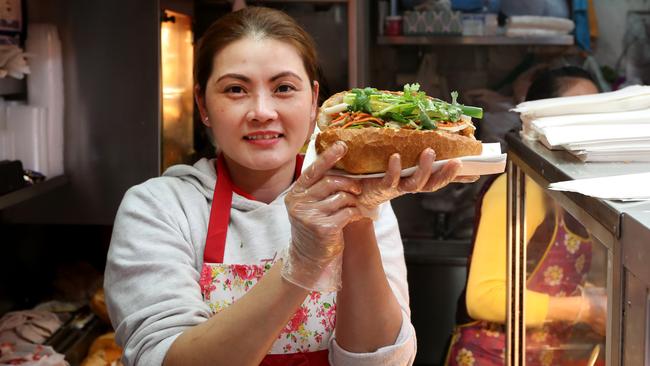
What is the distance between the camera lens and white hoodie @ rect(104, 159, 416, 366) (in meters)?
1.68

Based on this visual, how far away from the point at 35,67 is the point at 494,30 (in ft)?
7.94

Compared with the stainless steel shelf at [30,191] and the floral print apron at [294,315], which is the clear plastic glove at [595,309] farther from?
the stainless steel shelf at [30,191]

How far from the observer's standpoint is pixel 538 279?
6.61ft

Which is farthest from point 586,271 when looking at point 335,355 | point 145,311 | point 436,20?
point 436,20

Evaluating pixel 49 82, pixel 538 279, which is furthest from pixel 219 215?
pixel 49 82

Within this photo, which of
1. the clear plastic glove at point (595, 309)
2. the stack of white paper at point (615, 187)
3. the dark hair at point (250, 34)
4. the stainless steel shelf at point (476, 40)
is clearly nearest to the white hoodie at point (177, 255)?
the dark hair at point (250, 34)

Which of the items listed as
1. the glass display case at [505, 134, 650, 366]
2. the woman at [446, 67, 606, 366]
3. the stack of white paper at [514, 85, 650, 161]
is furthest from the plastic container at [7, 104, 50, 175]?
the stack of white paper at [514, 85, 650, 161]

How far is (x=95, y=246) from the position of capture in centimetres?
359

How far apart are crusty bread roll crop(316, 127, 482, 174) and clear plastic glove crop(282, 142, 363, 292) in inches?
0.9

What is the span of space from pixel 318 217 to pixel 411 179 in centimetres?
18

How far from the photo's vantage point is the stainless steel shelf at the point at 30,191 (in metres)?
2.70

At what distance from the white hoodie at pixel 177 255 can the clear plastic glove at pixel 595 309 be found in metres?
0.38

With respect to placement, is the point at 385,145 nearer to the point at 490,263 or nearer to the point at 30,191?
the point at 490,263

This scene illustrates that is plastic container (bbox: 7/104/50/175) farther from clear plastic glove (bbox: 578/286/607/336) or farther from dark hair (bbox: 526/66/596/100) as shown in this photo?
clear plastic glove (bbox: 578/286/607/336)
